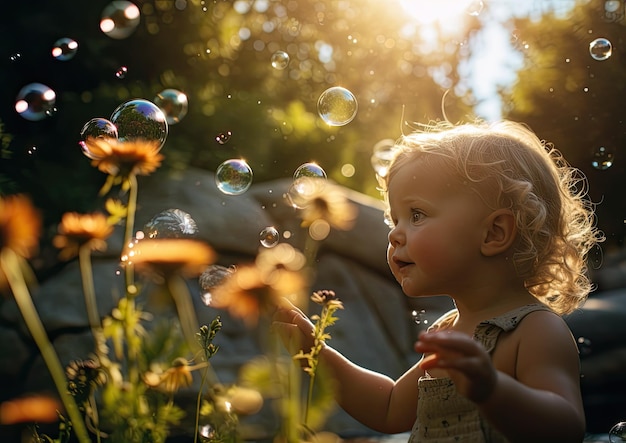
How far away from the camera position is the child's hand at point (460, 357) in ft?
3.50

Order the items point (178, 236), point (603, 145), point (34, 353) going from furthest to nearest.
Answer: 1. point (603, 145)
2. point (34, 353)
3. point (178, 236)

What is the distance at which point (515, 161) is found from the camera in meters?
1.60

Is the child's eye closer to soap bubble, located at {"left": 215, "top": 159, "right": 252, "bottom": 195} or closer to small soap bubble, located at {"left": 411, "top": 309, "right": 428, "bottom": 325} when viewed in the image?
soap bubble, located at {"left": 215, "top": 159, "right": 252, "bottom": 195}

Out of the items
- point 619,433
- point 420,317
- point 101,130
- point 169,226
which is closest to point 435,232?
point 169,226

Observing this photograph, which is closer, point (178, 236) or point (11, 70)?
point (178, 236)

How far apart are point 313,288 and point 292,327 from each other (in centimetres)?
251

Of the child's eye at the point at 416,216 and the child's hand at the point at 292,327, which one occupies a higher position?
the child's eye at the point at 416,216

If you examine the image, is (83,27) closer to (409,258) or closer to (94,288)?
(94,288)

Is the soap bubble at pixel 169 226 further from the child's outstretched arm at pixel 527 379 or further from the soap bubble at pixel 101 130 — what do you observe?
the child's outstretched arm at pixel 527 379

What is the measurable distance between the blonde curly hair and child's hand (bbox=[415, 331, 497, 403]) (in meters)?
0.50

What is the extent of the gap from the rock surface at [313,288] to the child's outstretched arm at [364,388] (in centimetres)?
186

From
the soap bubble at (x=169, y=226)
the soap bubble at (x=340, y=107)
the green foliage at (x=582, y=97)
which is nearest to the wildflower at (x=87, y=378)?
the soap bubble at (x=169, y=226)

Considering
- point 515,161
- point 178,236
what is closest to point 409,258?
point 515,161

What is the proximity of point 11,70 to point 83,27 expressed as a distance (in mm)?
426
